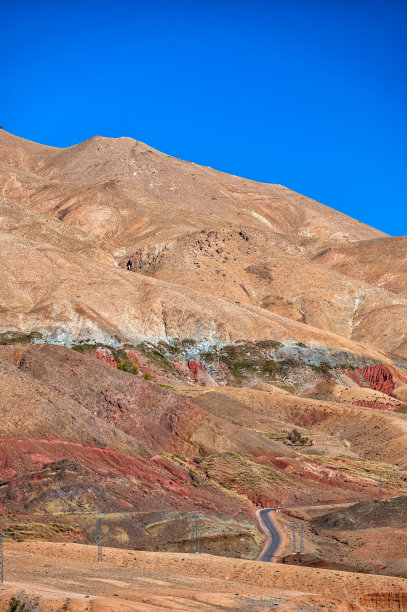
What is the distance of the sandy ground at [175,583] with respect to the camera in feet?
99.8

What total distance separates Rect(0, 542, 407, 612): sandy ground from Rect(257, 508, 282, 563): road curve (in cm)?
654

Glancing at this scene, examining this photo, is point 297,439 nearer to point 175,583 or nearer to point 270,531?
point 270,531

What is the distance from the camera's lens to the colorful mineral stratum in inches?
1594

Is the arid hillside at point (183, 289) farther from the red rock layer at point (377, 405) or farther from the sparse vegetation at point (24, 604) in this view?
the sparse vegetation at point (24, 604)

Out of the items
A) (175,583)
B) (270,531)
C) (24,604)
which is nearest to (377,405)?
(270,531)

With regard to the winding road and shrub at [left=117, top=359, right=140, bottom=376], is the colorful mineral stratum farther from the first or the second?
the winding road

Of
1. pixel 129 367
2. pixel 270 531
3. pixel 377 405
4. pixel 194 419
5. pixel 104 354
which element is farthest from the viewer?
pixel 377 405

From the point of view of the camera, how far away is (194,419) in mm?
84625

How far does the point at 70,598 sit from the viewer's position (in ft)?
94.5

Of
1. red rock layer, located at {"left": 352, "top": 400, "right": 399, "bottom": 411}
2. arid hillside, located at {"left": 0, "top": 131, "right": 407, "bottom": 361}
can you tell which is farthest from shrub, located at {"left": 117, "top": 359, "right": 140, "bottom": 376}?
red rock layer, located at {"left": 352, "top": 400, "right": 399, "bottom": 411}

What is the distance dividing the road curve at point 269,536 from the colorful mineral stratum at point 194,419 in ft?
1.98

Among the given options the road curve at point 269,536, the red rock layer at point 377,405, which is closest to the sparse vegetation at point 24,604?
the road curve at point 269,536

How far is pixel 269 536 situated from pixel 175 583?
2138 centimetres

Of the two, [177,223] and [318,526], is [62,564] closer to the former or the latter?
[318,526]
